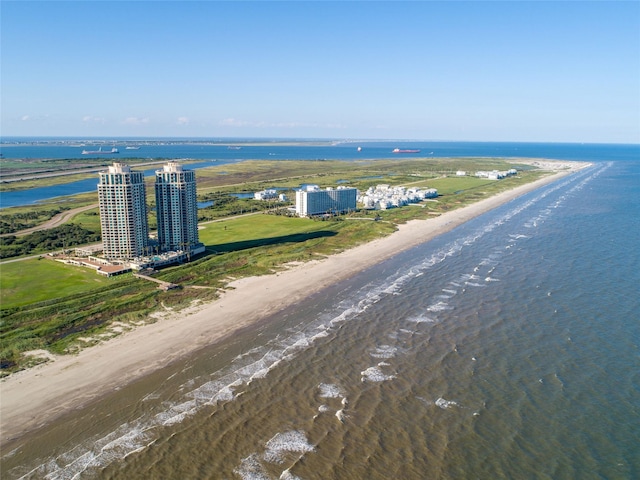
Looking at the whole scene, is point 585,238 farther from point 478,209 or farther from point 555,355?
point 555,355

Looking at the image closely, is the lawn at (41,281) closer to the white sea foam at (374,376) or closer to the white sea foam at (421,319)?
the white sea foam at (374,376)

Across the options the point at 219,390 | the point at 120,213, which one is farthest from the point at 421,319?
the point at 120,213

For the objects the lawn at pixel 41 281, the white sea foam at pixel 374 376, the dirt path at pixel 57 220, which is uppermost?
the white sea foam at pixel 374 376

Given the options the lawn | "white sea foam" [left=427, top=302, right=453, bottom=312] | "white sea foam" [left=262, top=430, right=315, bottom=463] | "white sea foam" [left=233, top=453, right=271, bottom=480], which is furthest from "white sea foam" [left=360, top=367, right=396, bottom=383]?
the lawn

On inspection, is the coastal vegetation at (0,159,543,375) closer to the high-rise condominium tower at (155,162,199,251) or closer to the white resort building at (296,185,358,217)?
the white resort building at (296,185,358,217)

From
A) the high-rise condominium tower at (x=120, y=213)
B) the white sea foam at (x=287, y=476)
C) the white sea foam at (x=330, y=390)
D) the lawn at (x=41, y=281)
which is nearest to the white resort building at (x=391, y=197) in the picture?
the high-rise condominium tower at (x=120, y=213)

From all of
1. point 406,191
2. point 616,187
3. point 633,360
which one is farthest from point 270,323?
point 616,187

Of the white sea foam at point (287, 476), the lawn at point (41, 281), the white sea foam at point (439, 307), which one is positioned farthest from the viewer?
the lawn at point (41, 281)
